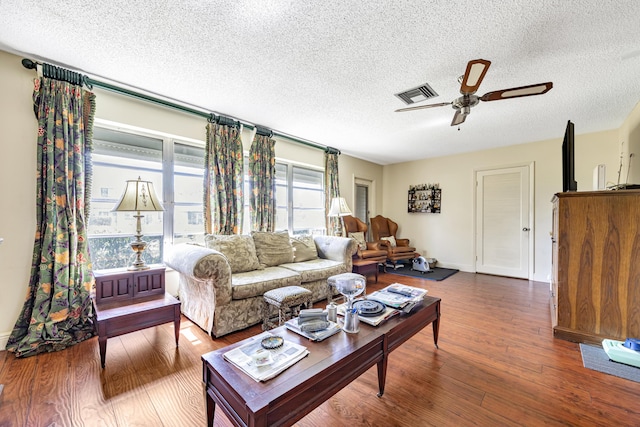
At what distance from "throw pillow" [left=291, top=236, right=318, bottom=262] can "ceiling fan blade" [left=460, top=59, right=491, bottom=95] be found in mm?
2667

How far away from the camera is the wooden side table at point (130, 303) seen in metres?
1.92

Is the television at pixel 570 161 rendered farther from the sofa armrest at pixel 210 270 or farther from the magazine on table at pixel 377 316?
the sofa armrest at pixel 210 270

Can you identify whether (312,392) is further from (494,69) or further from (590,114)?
(590,114)

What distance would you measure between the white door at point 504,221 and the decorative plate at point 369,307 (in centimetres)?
426

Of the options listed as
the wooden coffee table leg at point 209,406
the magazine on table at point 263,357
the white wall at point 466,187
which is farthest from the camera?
the white wall at point 466,187

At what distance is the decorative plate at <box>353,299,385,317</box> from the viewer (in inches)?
69.0

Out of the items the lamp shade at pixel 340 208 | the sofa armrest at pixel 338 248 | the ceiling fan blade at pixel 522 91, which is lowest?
the sofa armrest at pixel 338 248

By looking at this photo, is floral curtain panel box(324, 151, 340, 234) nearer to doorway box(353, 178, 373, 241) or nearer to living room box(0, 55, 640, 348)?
living room box(0, 55, 640, 348)

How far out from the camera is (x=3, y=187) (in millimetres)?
2109

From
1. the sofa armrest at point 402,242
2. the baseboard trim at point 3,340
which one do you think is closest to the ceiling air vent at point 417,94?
the sofa armrest at point 402,242

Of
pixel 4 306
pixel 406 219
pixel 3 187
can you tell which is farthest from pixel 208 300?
pixel 406 219

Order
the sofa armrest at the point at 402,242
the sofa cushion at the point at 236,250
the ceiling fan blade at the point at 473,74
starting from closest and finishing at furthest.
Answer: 1. the ceiling fan blade at the point at 473,74
2. the sofa cushion at the point at 236,250
3. the sofa armrest at the point at 402,242

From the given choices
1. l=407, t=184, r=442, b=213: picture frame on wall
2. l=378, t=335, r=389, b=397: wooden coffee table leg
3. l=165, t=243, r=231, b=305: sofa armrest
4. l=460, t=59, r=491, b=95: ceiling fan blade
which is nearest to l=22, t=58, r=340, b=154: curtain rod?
l=165, t=243, r=231, b=305: sofa armrest

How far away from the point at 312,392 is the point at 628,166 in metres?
4.84
